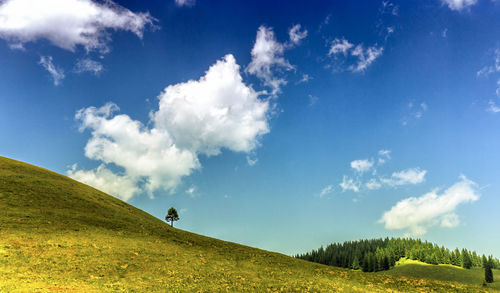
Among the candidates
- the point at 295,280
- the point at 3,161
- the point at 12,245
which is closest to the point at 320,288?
the point at 295,280

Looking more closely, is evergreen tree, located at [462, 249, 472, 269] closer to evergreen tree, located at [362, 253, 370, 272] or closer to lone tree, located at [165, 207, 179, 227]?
evergreen tree, located at [362, 253, 370, 272]

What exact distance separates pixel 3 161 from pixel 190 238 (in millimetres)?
50977

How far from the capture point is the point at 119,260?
3434 cm

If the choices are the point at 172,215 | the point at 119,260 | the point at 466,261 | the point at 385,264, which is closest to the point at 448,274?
the point at 385,264

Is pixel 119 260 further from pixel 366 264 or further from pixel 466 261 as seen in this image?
pixel 466 261

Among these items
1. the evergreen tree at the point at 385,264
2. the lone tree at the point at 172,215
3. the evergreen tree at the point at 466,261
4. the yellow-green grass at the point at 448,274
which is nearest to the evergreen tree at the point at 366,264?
the evergreen tree at the point at 385,264

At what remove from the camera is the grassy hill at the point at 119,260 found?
91.5 ft

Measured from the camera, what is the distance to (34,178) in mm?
59844

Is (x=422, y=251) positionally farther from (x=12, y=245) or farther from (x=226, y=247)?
(x=12, y=245)

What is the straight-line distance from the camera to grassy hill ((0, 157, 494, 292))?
27.9m

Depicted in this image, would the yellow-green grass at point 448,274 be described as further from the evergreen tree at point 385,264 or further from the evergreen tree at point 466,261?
the evergreen tree at point 466,261

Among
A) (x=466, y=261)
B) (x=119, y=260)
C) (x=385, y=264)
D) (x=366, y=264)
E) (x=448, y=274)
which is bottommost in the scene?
(x=366, y=264)

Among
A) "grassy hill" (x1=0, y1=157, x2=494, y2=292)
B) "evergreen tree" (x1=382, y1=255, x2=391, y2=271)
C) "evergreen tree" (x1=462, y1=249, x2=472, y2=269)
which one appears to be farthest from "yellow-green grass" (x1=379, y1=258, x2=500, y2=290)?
"grassy hill" (x1=0, y1=157, x2=494, y2=292)

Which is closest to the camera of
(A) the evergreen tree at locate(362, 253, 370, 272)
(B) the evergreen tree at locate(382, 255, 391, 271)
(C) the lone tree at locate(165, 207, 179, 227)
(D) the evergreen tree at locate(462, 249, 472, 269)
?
(C) the lone tree at locate(165, 207, 179, 227)
